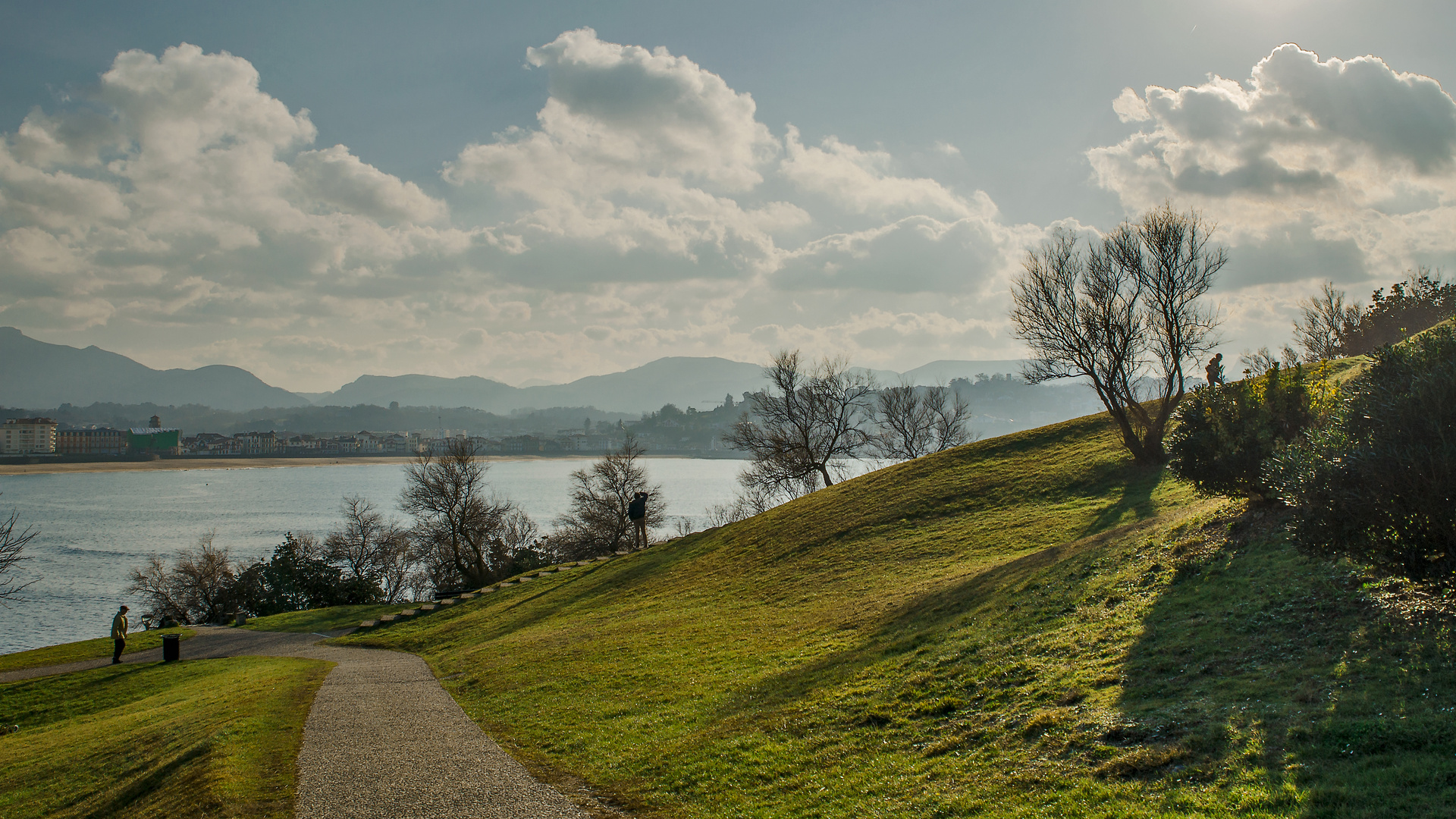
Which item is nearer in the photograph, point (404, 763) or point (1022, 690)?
point (1022, 690)

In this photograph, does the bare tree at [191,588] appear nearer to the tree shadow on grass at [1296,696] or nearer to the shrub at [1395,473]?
the tree shadow on grass at [1296,696]

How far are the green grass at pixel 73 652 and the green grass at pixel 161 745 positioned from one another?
4.96 meters

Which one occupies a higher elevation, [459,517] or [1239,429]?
[1239,429]

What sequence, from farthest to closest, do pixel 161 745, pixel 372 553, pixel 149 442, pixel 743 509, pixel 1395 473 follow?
pixel 149 442, pixel 743 509, pixel 372 553, pixel 161 745, pixel 1395 473

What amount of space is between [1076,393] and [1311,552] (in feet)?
676

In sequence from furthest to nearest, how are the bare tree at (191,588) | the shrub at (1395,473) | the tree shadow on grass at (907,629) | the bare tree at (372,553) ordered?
the bare tree at (372,553) < the bare tree at (191,588) < the tree shadow on grass at (907,629) < the shrub at (1395,473)

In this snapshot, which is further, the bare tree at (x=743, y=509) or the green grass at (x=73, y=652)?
the bare tree at (x=743, y=509)

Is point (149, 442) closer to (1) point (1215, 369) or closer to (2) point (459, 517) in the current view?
(2) point (459, 517)

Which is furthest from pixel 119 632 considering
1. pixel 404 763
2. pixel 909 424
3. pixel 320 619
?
pixel 909 424

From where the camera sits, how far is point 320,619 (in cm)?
3591

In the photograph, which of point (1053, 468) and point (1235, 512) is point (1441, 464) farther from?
point (1053, 468)

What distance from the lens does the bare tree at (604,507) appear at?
176ft

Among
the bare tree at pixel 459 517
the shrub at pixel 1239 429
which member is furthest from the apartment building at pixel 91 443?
the shrub at pixel 1239 429

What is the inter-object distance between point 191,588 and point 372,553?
12407 millimetres
